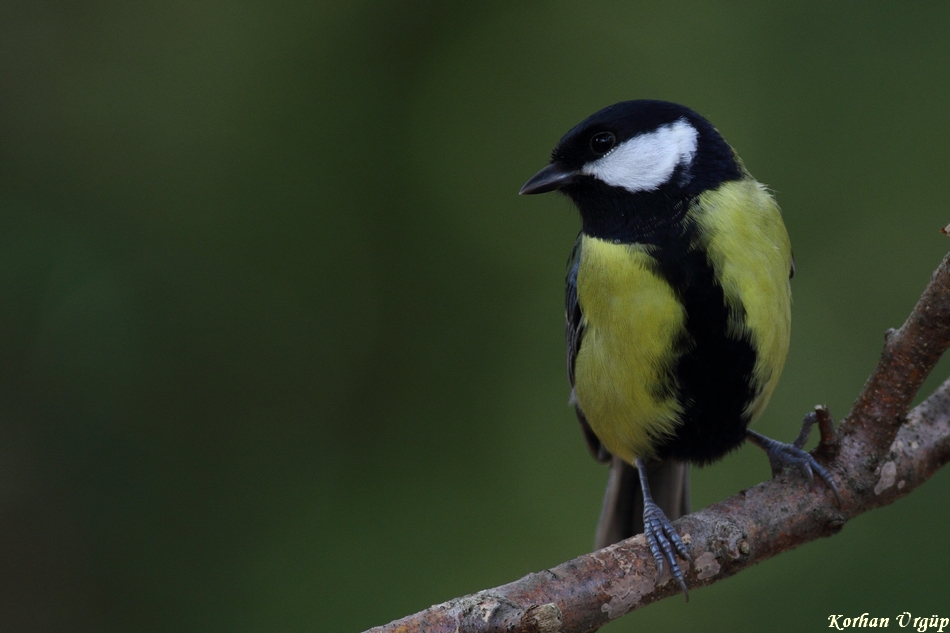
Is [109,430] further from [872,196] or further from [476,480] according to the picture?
[872,196]

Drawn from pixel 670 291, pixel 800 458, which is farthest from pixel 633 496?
pixel 670 291

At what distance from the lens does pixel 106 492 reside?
3.02 meters

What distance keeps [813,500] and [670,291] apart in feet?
1.89

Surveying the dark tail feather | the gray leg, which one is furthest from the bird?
the dark tail feather

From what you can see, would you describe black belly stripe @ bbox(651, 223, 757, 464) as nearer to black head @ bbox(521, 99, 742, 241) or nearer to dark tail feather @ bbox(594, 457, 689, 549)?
black head @ bbox(521, 99, 742, 241)

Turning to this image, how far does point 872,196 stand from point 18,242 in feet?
Answer: 10.1

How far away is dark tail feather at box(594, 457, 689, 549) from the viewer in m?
2.49

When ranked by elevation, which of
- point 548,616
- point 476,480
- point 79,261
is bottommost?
point 476,480

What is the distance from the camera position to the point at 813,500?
1.99 meters

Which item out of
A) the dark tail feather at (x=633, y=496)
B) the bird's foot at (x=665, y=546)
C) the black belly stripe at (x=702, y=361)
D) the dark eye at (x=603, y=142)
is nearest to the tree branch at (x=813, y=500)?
the bird's foot at (x=665, y=546)

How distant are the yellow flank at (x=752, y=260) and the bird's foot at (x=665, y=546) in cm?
42

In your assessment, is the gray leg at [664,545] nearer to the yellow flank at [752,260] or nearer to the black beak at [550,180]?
the yellow flank at [752,260]

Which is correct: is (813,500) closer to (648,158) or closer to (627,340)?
(627,340)

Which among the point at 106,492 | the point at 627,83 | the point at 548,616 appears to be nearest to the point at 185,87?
the point at 106,492
